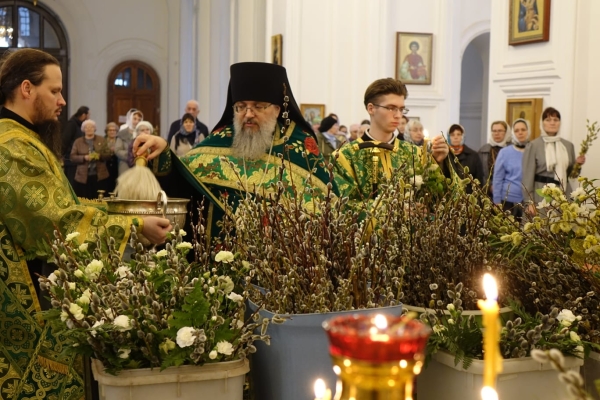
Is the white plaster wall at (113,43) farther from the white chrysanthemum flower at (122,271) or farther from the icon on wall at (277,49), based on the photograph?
the white chrysanthemum flower at (122,271)

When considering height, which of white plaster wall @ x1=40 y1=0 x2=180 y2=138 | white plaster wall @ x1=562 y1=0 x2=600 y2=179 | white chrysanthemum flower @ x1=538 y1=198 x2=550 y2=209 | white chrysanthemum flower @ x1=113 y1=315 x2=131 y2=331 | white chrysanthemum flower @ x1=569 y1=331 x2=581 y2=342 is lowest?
white chrysanthemum flower @ x1=569 y1=331 x2=581 y2=342

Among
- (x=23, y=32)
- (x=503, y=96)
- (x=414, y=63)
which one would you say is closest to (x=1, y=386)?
(x=503, y=96)

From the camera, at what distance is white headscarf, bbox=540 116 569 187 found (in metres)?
7.76

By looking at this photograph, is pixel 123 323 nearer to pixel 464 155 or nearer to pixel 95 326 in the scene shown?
pixel 95 326

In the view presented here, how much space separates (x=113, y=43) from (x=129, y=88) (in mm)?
1190

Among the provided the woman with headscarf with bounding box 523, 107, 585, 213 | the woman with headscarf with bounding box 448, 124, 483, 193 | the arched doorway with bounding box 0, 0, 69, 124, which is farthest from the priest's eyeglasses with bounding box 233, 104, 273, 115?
the arched doorway with bounding box 0, 0, 69, 124

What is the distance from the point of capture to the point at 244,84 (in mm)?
4039

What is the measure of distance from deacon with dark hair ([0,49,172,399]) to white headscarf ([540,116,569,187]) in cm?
565

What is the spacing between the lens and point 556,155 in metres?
7.83

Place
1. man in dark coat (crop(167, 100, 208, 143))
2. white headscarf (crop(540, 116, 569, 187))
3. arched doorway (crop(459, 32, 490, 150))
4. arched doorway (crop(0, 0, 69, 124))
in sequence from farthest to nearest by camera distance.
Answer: arched doorway (crop(459, 32, 490, 150))
arched doorway (crop(0, 0, 69, 124))
man in dark coat (crop(167, 100, 208, 143))
white headscarf (crop(540, 116, 569, 187))

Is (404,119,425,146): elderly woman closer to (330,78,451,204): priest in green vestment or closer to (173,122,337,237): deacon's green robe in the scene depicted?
(330,78,451,204): priest in green vestment

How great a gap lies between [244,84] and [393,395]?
3200mm

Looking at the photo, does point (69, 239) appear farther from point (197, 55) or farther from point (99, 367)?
point (197, 55)

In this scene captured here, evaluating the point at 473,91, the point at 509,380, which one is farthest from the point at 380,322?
the point at 473,91
